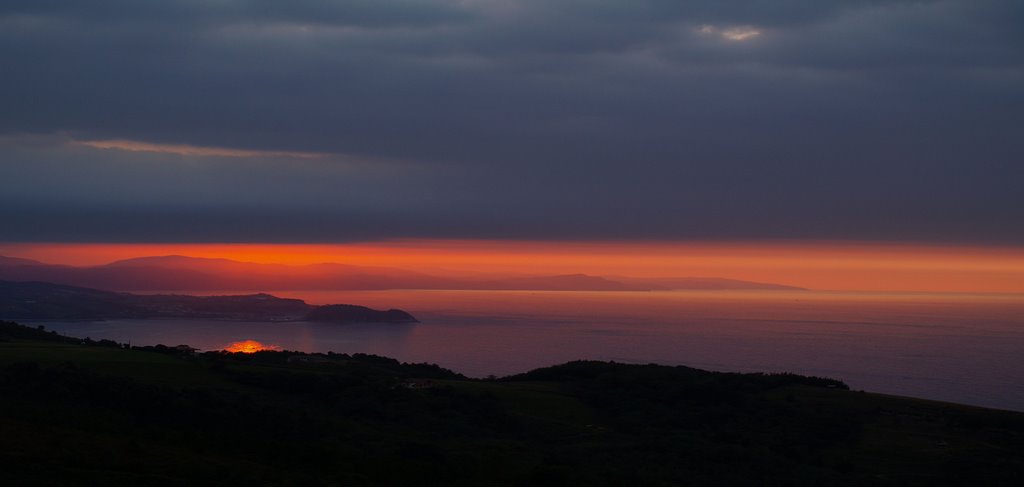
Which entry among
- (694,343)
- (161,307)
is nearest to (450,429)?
(694,343)

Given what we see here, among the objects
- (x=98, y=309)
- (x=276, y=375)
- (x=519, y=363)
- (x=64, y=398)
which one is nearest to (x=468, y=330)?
(x=519, y=363)

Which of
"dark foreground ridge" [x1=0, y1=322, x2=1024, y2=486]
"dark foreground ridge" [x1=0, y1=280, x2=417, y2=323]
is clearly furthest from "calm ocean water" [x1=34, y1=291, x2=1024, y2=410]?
"dark foreground ridge" [x1=0, y1=322, x2=1024, y2=486]

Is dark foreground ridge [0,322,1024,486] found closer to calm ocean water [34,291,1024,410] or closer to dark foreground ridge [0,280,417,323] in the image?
calm ocean water [34,291,1024,410]

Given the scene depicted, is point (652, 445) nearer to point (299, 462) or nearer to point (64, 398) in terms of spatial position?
point (299, 462)

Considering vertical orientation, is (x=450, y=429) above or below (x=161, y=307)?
below

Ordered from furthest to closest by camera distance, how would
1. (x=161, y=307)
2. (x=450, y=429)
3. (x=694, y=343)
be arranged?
1. (x=161, y=307)
2. (x=694, y=343)
3. (x=450, y=429)

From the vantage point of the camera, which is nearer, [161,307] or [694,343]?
[694,343]

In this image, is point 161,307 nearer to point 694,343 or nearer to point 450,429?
point 694,343
